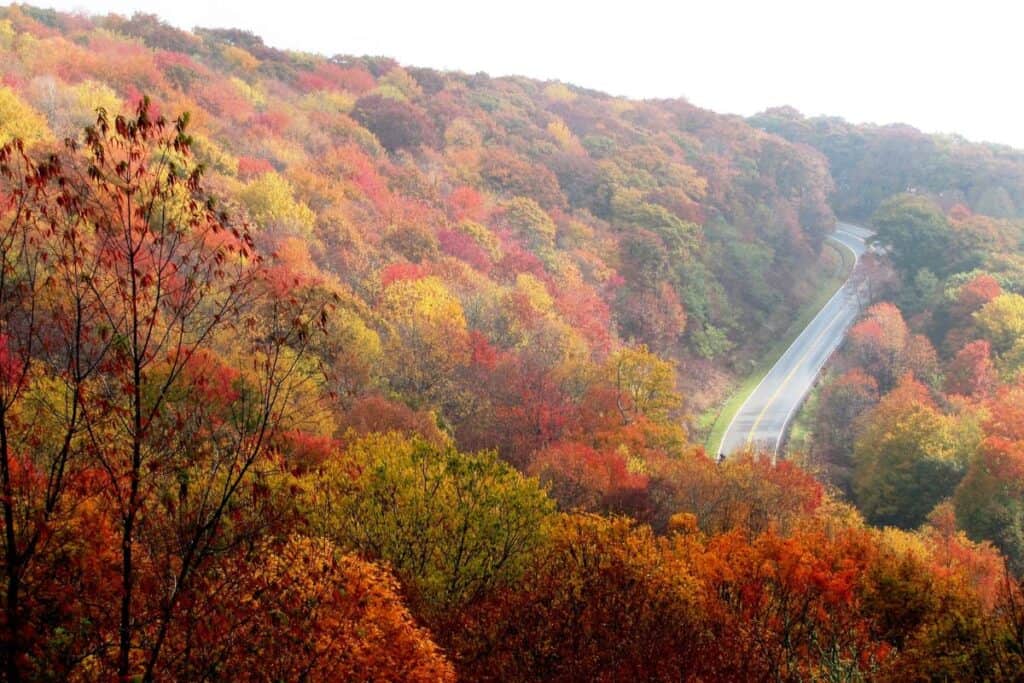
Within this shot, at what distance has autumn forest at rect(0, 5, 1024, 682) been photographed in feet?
35.3

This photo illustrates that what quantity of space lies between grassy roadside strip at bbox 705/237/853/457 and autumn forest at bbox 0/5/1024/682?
1046mm

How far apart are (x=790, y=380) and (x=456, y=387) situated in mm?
42108

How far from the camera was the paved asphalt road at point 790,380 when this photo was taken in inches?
2375

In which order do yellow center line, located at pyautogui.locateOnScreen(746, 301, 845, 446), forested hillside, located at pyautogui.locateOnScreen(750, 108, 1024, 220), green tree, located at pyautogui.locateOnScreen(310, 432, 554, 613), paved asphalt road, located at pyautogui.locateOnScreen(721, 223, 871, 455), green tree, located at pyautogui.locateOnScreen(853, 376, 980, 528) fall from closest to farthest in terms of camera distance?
green tree, located at pyautogui.locateOnScreen(310, 432, 554, 613) → green tree, located at pyautogui.locateOnScreen(853, 376, 980, 528) → paved asphalt road, located at pyautogui.locateOnScreen(721, 223, 871, 455) → yellow center line, located at pyautogui.locateOnScreen(746, 301, 845, 446) → forested hillside, located at pyautogui.locateOnScreen(750, 108, 1024, 220)

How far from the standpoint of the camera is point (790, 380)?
2808 inches

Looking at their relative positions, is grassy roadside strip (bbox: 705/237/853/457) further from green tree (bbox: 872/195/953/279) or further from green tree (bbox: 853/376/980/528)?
green tree (bbox: 853/376/980/528)

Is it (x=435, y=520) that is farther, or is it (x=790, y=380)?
(x=790, y=380)

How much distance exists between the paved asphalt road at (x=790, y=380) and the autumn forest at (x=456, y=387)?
2.17 m

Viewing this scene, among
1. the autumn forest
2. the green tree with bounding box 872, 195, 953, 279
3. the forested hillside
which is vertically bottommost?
the autumn forest

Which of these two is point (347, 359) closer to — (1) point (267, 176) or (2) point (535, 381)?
(2) point (535, 381)

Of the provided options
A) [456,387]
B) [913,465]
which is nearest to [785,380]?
[913,465]

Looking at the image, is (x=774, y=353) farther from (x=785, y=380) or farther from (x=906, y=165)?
(x=906, y=165)

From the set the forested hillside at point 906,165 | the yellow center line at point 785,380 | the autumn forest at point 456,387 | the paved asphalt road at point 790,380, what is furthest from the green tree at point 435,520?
the forested hillside at point 906,165

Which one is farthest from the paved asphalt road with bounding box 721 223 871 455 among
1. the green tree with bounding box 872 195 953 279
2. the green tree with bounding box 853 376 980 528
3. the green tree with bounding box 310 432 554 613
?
the green tree with bounding box 310 432 554 613
